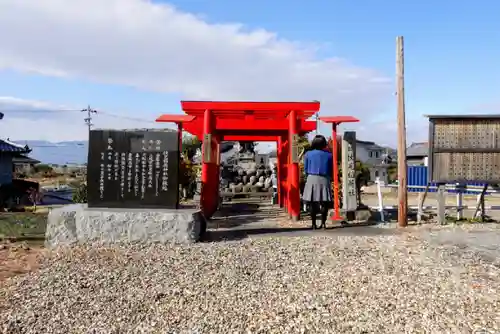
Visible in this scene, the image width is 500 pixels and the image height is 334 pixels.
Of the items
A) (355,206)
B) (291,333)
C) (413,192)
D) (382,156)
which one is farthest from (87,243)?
(382,156)

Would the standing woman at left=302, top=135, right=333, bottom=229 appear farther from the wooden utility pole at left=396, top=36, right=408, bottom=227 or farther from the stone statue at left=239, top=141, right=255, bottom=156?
the stone statue at left=239, top=141, right=255, bottom=156

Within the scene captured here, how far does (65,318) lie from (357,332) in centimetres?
231

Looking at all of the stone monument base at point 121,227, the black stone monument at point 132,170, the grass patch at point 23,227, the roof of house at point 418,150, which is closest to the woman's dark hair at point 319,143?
the black stone monument at point 132,170

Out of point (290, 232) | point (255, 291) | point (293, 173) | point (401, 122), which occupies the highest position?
point (401, 122)

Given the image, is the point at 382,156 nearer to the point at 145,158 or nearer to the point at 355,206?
the point at 355,206

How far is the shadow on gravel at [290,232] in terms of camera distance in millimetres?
7439

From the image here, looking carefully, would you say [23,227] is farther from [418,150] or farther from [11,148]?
[418,150]

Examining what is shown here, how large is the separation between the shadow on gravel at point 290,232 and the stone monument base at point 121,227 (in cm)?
58

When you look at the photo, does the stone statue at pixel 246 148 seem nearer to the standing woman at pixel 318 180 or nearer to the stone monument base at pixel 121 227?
the standing woman at pixel 318 180

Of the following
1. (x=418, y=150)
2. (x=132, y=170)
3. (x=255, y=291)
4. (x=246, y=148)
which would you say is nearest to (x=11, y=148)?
(x=246, y=148)

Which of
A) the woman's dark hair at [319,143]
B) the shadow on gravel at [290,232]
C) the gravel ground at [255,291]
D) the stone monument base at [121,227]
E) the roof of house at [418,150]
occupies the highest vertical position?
the roof of house at [418,150]

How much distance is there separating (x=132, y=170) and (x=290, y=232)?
2831 millimetres

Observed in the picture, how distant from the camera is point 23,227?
7.52m

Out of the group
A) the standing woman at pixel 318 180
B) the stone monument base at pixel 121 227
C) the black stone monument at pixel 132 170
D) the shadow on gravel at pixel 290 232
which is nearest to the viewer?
the stone monument base at pixel 121 227
